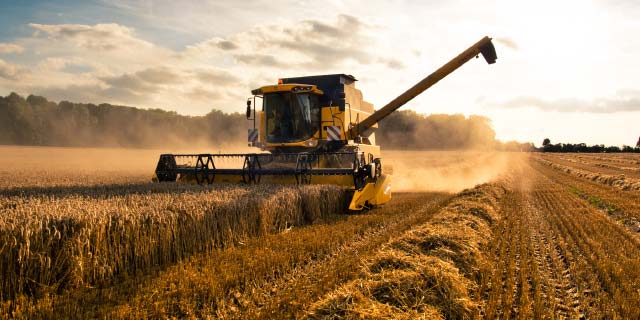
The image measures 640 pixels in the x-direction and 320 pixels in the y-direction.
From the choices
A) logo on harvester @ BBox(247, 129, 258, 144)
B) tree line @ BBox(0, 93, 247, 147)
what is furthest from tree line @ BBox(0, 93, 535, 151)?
logo on harvester @ BBox(247, 129, 258, 144)

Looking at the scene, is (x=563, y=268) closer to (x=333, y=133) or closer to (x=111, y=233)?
(x=111, y=233)

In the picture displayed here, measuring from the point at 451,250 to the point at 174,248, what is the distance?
3.50 metres

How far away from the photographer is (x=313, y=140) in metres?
12.0

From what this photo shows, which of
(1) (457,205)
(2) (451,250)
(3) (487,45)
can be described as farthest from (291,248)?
(3) (487,45)

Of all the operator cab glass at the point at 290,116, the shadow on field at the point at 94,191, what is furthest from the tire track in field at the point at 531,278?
the operator cab glass at the point at 290,116

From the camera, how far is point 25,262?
4.19 m

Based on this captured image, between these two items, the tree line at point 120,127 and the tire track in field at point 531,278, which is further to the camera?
the tree line at point 120,127

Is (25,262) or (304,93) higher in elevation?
(304,93)

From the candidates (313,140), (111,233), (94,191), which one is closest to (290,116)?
(313,140)

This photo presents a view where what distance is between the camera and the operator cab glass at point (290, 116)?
11969 millimetres

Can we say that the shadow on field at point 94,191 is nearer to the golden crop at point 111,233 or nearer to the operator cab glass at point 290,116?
the golden crop at point 111,233

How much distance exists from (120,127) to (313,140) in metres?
50.3

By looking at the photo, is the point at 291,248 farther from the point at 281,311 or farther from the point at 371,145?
the point at 371,145

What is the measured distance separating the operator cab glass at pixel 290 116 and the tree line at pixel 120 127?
34.9 m
